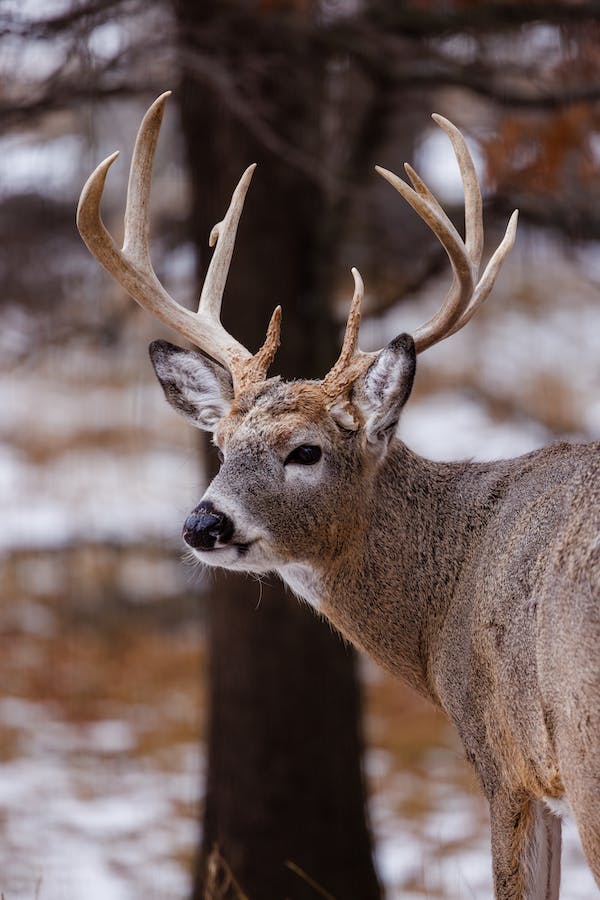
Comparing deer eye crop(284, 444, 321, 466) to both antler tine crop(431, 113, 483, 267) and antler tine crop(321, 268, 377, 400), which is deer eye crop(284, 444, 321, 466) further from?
antler tine crop(431, 113, 483, 267)

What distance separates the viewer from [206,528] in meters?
4.27

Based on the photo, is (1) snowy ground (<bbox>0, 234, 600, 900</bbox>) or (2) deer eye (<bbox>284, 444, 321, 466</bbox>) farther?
(1) snowy ground (<bbox>0, 234, 600, 900</bbox>)

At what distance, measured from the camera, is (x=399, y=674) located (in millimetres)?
4770

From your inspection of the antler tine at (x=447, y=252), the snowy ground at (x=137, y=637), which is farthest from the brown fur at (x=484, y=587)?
the snowy ground at (x=137, y=637)

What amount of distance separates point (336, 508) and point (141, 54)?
3253 millimetres

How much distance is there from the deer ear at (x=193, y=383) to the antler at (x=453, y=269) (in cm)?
52

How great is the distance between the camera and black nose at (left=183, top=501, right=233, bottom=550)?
425cm

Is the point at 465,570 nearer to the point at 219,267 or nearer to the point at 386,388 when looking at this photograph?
the point at 386,388

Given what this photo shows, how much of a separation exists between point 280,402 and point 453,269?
0.83 meters

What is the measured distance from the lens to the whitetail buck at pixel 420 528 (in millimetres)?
3842

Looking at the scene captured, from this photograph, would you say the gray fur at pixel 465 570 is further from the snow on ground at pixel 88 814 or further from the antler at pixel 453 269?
the snow on ground at pixel 88 814

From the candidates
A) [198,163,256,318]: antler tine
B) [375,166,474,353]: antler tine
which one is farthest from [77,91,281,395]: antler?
[375,166,474,353]: antler tine

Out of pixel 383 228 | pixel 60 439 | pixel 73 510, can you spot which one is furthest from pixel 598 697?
pixel 60 439

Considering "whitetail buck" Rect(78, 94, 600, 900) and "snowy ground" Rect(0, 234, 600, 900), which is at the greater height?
"snowy ground" Rect(0, 234, 600, 900)
